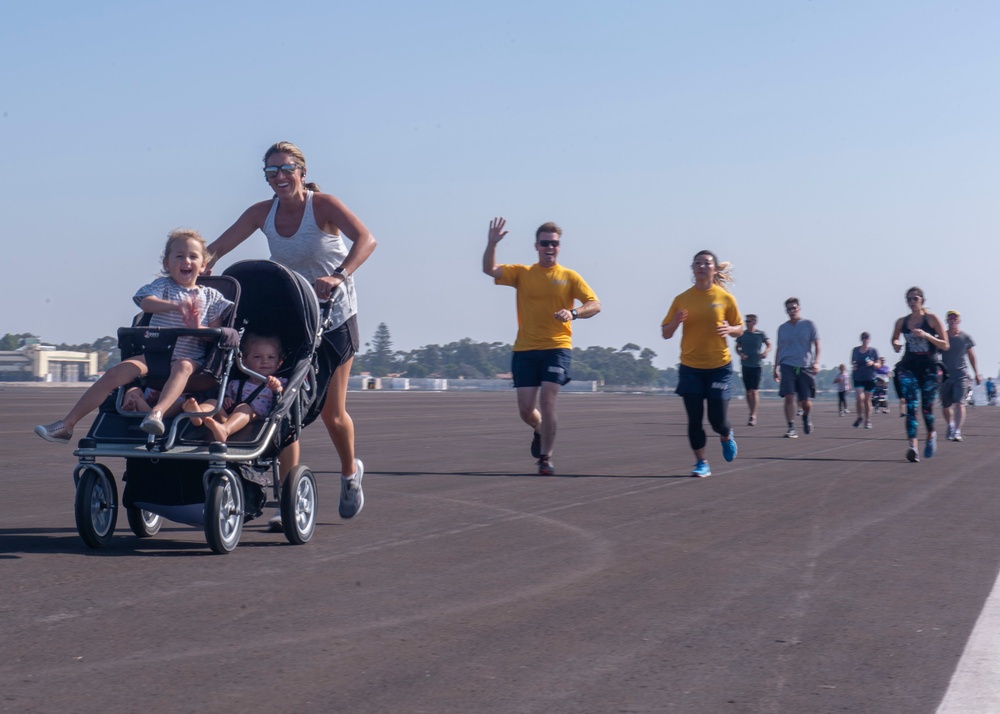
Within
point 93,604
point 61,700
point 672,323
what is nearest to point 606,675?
point 61,700

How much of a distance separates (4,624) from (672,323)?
7960mm

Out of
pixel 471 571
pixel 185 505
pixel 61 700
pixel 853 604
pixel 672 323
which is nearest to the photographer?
pixel 61 700

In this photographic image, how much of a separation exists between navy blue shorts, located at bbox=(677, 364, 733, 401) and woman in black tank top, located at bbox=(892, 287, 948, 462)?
3.33 m

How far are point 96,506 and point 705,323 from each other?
6.75 metres

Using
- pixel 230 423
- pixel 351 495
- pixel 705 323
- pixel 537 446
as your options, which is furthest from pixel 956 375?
pixel 230 423

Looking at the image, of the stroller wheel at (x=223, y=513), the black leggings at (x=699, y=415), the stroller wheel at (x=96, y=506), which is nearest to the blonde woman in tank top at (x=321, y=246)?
the stroller wheel at (x=223, y=513)

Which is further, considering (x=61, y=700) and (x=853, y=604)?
(x=853, y=604)

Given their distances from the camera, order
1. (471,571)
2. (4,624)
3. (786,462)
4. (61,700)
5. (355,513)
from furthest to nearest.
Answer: (786,462) < (355,513) < (471,571) < (4,624) < (61,700)

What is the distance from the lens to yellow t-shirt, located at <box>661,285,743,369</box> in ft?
37.2

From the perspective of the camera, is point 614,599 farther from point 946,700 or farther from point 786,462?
point 786,462

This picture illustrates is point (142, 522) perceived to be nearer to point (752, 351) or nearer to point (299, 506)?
point (299, 506)

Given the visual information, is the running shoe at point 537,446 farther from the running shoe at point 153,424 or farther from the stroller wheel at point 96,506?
the running shoe at point 153,424

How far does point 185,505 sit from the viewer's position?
6.02m

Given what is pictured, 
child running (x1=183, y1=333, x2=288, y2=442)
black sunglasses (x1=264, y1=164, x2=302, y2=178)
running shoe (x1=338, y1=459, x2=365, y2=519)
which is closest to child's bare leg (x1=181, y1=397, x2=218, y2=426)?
child running (x1=183, y1=333, x2=288, y2=442)
